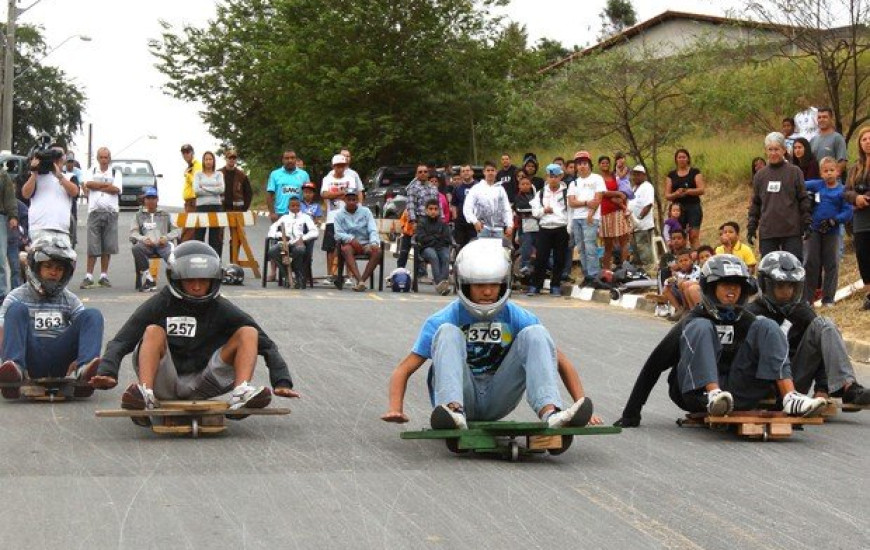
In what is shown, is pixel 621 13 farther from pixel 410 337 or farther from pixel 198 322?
pixel 198 322

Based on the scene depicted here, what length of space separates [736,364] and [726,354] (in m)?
0.12

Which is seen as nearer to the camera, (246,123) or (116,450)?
(116,450)

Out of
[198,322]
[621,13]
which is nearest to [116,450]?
[198,322]

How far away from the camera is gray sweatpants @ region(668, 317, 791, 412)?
10.6 metres

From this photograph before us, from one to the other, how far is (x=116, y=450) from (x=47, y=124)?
96.4 m

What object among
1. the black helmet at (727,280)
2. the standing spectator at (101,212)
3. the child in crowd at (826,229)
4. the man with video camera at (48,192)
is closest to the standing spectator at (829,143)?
the child in crowd at (826,229)

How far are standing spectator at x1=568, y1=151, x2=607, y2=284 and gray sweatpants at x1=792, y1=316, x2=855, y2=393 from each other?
483 inches

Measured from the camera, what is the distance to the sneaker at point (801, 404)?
1045 cm

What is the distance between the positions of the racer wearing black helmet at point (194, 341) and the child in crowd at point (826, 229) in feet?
33.2

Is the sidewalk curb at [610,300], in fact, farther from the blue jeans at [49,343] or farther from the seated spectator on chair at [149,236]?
the blue jeans at [49,343]

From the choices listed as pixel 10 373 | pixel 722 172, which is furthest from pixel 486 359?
pixel 722 172

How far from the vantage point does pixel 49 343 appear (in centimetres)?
1186

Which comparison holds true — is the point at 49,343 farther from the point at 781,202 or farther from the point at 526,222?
the point at 526,222

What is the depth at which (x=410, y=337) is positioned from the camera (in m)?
17.2
